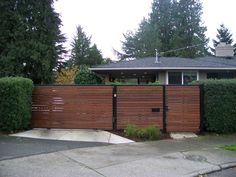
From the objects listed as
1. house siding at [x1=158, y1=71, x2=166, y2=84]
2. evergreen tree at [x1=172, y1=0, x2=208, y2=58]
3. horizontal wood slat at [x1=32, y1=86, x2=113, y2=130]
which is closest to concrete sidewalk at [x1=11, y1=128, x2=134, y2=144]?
horizontal wood slat at [x1=32, y1=86, x2=113, y2=130]

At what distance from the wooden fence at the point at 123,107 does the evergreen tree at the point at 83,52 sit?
49.4 metres

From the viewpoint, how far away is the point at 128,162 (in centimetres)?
885

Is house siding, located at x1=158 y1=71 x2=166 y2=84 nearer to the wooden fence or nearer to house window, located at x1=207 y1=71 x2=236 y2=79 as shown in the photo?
house window, located at x1=207 y1=71 x2=236 y2=79

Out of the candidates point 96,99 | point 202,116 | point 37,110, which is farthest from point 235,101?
point 37,110

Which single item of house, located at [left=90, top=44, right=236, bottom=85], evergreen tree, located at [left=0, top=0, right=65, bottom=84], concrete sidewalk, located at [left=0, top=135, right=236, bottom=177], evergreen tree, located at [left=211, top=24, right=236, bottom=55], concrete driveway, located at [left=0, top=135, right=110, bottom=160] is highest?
evergreen tree, located at [left=211, top=24, right=236, bottom=55]

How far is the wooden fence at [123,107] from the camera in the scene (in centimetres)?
1351

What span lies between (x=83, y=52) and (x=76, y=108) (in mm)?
55179

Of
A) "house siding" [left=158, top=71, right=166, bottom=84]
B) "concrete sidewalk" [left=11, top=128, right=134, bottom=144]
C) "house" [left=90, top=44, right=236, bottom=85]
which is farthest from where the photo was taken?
"house siding" [left=158, top=71, right=166, bottom=84]

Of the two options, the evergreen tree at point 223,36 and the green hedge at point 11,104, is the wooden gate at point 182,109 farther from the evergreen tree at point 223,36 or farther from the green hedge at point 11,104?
the evergreen tree at point 223,36

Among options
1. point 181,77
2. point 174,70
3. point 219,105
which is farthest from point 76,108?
point 181,77

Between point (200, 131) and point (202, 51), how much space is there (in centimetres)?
5479

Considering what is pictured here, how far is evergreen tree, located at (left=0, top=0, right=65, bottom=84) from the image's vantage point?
101 ft

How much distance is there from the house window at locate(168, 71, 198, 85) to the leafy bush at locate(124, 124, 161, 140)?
12117 mm

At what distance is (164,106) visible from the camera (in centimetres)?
1357
